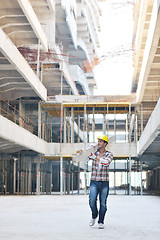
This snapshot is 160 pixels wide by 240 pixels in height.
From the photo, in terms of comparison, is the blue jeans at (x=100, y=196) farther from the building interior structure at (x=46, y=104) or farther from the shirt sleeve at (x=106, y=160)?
the building interior structure at (x=46, y=104)

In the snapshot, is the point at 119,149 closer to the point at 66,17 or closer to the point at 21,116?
the point at 21,116

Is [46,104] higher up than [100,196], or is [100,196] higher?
[46,104]

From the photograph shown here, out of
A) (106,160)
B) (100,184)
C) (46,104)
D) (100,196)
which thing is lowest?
(100,196)

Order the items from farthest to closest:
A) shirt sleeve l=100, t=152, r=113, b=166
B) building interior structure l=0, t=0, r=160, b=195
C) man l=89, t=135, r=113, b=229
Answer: building interior structure l=0, t=0, r=160, b=195 → man l=89, t=135, r=113, b=229 → shirt sleeve l=100, t=152, r=113, b=166

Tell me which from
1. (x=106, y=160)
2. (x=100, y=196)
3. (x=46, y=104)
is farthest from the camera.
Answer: (x=46, y=104)

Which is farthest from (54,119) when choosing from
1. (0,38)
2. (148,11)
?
(0,38)

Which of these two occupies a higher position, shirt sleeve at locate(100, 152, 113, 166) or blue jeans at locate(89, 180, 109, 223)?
shirt sleeve at locate(100, 152, 113, 166)

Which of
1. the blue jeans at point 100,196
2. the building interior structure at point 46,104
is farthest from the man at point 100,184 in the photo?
the building interior structure at point 46,104

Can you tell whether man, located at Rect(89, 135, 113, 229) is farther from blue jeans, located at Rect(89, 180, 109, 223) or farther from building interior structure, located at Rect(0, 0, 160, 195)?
building interior structure, located at Rect(0, 0, 160, 195)

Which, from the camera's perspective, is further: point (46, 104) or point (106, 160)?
point (46, 104)

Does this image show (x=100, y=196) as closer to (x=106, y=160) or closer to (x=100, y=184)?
(x=100, y=184)

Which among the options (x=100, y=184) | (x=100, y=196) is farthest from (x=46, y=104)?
(x=100, y=196)

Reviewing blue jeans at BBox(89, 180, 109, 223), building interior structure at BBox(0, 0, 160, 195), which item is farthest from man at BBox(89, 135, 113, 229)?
building interior structure at BBox(0, 0, 160, 195)

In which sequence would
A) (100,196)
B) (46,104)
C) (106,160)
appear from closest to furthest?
(106,160), (100,196), (46,104)
